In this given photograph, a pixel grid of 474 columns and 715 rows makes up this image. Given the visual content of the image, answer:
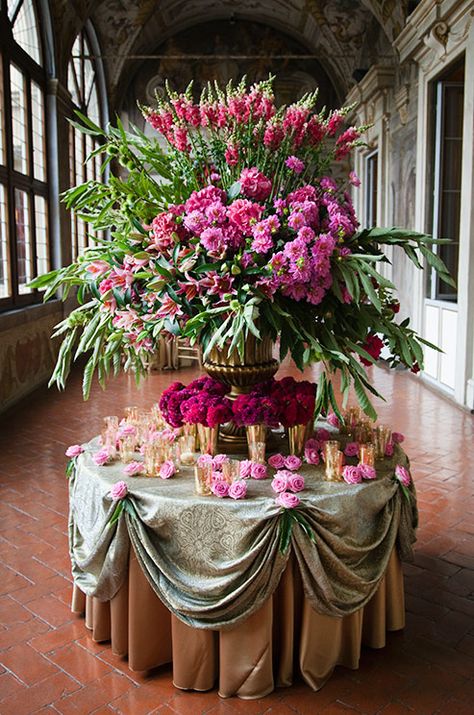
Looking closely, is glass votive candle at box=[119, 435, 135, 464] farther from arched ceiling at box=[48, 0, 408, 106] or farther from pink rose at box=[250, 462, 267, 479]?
arched ceiling at box=[48, 0, 408, 106]

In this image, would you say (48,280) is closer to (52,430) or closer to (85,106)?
(52,430)

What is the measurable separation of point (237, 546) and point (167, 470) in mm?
435

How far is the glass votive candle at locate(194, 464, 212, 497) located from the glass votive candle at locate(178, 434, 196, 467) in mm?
301

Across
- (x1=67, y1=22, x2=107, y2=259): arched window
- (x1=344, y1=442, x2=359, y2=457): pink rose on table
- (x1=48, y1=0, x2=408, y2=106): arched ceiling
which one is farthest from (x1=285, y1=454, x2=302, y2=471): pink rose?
(x1=48, y1=0, x2=408, y2=106): arched ceiling

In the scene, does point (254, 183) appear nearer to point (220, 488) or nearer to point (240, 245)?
point (240, 245)

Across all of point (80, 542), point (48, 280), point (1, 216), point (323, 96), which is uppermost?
point (323, 96)

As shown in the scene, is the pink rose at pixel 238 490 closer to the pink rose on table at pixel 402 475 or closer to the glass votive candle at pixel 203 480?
the glass votive candle at pixel 203 480

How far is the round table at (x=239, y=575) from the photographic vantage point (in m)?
2.34

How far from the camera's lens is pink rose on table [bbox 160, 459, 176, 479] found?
259 cm

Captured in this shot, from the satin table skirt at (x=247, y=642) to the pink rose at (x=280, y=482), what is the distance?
26cm

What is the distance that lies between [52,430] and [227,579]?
4.65m

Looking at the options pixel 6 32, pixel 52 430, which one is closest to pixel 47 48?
pixel 6 32

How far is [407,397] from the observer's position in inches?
325

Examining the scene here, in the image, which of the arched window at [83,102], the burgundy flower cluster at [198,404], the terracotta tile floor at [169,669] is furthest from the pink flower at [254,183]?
the arched window at [83,102]
